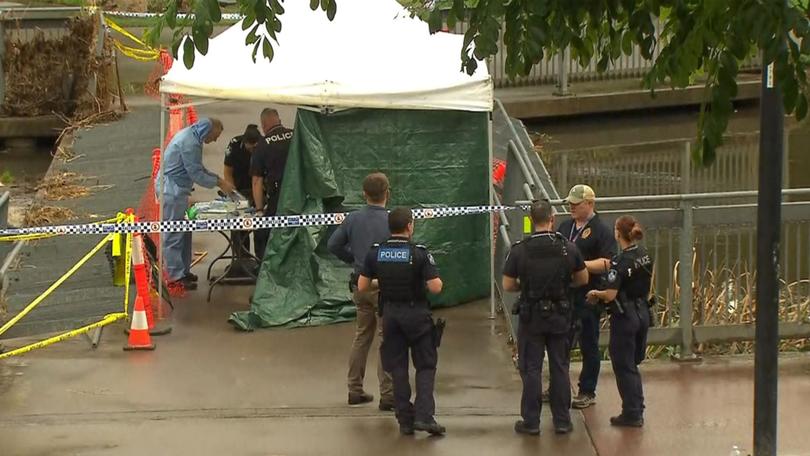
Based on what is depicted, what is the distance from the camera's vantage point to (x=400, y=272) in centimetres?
823

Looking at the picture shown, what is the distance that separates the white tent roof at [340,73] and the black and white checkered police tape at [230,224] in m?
0.88

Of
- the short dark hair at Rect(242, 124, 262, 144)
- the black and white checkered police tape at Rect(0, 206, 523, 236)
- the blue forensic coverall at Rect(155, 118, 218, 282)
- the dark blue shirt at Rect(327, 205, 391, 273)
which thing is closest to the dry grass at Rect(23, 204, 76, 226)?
the blue forensic coverall at Rect(155, 118, 218, 282)

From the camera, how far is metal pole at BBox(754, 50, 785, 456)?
21.7 feet

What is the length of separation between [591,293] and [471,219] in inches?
128

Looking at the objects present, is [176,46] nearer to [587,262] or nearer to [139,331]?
[587,262]

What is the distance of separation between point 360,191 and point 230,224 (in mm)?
1156

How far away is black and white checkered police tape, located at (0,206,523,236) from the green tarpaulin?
220 mm

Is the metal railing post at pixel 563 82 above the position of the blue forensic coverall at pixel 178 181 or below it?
above

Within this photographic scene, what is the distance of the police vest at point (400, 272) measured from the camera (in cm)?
823

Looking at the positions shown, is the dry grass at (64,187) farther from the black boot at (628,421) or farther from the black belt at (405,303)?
the black boot at (628,421)

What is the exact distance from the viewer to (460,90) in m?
11.0

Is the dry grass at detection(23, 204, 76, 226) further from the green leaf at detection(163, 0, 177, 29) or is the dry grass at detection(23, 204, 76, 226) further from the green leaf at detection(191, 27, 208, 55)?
the green leaf at detection(191, 27, 208, 55)

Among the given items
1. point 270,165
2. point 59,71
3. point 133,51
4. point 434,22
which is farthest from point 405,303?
point 133,51

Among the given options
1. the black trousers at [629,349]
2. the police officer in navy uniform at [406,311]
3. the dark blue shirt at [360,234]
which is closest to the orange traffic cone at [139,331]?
the dark blue shirt at [360,234]
